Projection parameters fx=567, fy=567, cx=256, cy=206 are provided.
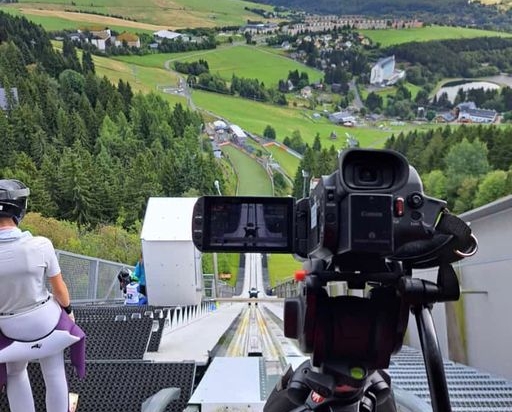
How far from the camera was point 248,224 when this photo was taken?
1.59m

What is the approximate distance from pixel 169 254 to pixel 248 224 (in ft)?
26.0

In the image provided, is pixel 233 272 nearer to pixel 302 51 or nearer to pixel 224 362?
pixel 224 362

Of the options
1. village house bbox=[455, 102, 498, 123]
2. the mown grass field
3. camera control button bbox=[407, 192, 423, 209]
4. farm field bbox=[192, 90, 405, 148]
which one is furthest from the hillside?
camera control button bbox=[407, 192, 423, 209]

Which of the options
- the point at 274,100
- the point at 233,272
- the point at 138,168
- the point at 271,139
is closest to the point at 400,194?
the point at 233,272

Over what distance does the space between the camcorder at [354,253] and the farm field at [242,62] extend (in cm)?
10050

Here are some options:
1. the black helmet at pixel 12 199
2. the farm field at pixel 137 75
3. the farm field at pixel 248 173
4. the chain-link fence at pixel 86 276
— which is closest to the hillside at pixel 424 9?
the farm field at pixel 248 173

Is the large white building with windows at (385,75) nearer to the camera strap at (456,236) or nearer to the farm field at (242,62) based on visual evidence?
the farm field at (242,62)

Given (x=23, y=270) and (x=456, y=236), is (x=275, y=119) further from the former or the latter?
(x=456, y=236)

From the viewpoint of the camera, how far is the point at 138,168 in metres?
69.4

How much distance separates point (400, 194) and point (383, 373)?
0.68 m

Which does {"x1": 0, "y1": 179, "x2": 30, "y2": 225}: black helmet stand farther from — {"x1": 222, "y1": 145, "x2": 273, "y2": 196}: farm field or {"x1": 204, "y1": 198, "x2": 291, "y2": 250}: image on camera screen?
{"x1": 222, "y1": 145, "x2": 273, "y2": 196}: farm field

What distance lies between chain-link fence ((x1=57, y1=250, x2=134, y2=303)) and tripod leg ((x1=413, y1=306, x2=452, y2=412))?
712cm

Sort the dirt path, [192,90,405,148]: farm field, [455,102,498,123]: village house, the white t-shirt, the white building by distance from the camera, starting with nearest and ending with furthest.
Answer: the white t-shirt, [455,102,498,123]: village house, [192,90,405,148]: farm field, the dirt path, the white building

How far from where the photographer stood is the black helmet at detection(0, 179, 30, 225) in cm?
293
